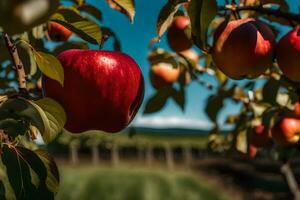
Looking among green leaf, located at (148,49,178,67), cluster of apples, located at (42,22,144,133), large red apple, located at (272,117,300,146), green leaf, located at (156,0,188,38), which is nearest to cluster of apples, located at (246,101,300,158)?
large red apple, located at (272,117,300,146)

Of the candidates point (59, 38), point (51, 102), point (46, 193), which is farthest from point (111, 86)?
point (59, 38)

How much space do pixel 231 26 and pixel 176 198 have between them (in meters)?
13.6

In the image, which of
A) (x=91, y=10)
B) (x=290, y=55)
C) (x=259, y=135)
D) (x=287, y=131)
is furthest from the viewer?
(x=259, y=135)

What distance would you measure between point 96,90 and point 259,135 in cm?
145

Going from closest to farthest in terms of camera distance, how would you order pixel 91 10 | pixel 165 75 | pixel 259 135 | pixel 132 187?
pixel 91 10, pixel 259 135, pixel 165 75, pixel 132 187

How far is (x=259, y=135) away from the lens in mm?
2639

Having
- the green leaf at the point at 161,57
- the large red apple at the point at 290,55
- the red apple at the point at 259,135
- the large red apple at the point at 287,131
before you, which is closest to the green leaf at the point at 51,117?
the large red apple at the point at 290,55

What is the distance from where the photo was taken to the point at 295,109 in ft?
8.41

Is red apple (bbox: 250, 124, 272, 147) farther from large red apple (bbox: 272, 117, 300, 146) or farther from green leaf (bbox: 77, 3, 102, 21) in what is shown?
green leaf (bbox: 77, 3, 102, 21)

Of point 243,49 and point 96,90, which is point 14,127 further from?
point 243,49

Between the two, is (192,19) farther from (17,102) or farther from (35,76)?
(35,76)

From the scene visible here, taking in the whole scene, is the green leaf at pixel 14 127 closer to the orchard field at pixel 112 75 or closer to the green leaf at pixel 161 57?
the orchard field at pixel 112 75

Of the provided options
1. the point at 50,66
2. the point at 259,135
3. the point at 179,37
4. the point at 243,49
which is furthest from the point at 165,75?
the point at 50,66

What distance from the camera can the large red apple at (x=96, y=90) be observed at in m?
1.34
